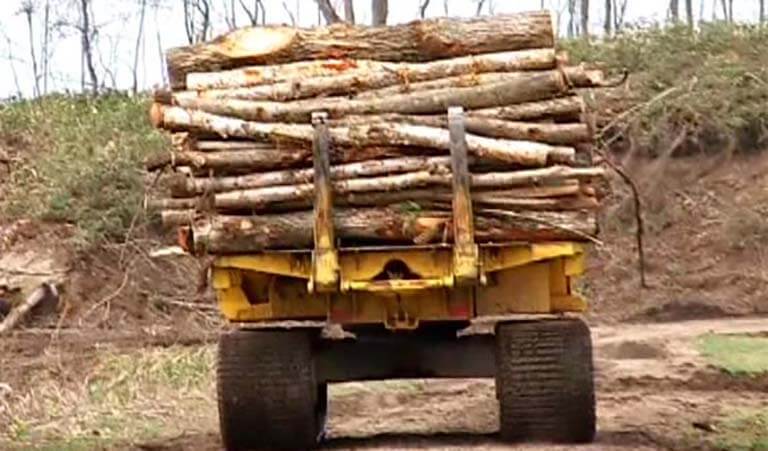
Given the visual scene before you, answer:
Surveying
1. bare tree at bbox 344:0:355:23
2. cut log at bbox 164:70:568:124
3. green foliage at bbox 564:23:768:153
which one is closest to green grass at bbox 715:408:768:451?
cut log at bbox 164:70:568:124

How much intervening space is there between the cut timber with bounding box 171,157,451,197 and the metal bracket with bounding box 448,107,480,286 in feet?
0.32

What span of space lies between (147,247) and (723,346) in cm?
975

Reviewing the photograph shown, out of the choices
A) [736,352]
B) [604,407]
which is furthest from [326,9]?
[604,407]

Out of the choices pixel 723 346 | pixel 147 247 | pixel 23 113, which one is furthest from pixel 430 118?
pixel 23 113

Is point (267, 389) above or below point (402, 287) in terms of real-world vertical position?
below

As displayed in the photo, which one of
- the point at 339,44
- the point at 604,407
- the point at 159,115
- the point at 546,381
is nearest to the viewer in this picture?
the point at 546,381

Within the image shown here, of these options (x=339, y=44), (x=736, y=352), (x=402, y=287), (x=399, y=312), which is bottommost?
(x=736, y=352)

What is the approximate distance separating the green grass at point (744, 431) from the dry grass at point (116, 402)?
3.65m

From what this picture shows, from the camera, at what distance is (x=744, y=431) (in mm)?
10656

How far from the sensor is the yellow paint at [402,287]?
9.30 metres

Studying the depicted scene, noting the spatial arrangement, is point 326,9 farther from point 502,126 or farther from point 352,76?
point 502,126

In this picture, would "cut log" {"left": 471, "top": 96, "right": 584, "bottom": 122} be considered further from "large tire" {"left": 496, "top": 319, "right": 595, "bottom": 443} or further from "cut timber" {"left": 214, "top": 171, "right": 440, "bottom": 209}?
"large tire" {"left": 496, "top": 319, "right": 595, "bottom": 443}

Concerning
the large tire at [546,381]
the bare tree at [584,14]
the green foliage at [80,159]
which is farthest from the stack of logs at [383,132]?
the bare tree at [584,14]

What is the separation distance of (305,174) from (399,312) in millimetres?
970
